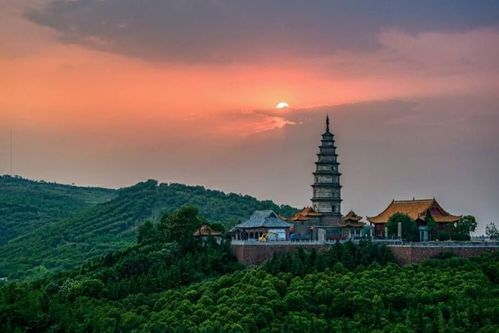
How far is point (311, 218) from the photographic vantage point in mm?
57031

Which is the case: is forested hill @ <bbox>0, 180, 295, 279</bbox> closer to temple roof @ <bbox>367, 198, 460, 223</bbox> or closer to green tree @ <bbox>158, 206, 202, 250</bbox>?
green tree @ <bbox>158, 206, 202, 250</bbox>

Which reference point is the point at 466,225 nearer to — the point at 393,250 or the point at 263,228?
the point at 393,250

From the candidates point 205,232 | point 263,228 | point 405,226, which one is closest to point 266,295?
point 405,226

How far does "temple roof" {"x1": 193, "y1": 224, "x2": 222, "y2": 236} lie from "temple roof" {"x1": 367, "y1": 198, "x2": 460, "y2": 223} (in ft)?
27.8

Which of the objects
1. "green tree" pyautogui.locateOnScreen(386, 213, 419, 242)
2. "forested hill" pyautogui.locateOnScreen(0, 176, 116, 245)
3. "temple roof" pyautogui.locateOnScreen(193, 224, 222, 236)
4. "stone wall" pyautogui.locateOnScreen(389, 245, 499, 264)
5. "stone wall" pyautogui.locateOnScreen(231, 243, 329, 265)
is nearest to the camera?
"stone wall" pyautogui.locateOnScreen(389, 245, 499, 264)

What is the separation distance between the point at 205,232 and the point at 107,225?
45.7 metres

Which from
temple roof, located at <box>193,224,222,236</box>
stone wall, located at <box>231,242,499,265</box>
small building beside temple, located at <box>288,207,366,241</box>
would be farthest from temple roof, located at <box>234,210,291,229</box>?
stone wall, located at <box>231,242,499,265</box>

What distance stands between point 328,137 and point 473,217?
11733mm

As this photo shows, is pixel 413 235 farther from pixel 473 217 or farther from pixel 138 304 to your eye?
pixel 138 304

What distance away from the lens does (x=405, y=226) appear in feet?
168

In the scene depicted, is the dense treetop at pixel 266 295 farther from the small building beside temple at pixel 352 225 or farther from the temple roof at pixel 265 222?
the small building beside temple at pixel 352 225

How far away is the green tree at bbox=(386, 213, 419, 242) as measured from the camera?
167ft

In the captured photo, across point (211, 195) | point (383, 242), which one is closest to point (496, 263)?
point (383, 242)

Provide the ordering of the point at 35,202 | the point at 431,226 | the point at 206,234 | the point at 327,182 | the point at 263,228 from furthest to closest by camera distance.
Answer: the point at 35,202
the point at 327,182
the point at 263,228
the point at 206,234
the point at 431,226
